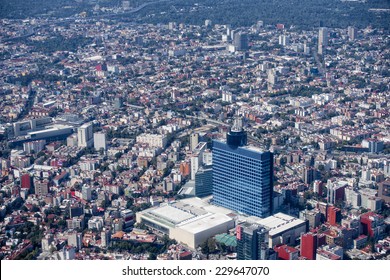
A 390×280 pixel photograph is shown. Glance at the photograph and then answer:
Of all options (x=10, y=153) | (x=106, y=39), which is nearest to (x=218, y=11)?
(x=106, y=39)

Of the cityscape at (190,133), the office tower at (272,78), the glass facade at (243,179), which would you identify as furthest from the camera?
the office tower at (272,78)

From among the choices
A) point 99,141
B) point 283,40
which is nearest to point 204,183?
point 99,141

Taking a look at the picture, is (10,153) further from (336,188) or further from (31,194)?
(336,188)

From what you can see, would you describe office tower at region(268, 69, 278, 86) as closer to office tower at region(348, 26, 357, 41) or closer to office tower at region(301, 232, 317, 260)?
office tower at region(348, 26, 357, 41)

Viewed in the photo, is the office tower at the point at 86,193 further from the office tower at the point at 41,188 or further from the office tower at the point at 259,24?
the office tower at the point at 259,24

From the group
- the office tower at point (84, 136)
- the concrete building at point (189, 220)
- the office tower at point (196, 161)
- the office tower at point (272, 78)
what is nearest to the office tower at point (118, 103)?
the office tower at point (84, 136)

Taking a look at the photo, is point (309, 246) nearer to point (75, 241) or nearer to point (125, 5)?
point (75, 241)
